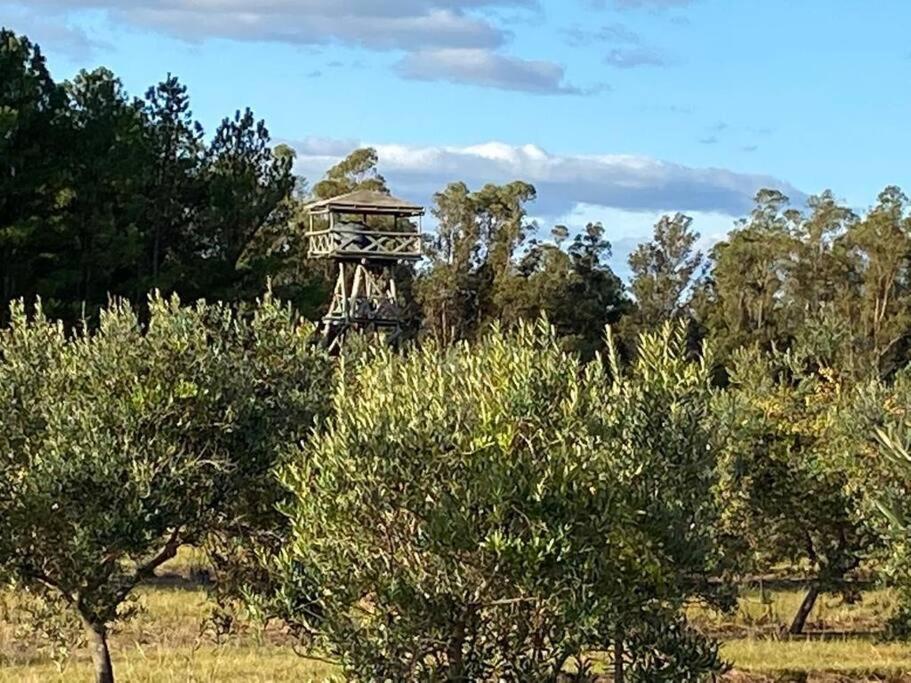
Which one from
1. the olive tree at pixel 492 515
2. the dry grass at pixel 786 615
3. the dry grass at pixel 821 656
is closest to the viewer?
the olive tree at pixel 492 515

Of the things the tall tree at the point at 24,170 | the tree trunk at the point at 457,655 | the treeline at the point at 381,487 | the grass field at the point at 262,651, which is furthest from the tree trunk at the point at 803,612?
the tall tree at the point at 24,170

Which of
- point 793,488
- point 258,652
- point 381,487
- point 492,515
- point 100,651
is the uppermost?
point 381,487

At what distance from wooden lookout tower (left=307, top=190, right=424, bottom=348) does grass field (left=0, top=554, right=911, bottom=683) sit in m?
16.0

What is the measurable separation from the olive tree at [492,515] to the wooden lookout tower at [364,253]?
119 feet

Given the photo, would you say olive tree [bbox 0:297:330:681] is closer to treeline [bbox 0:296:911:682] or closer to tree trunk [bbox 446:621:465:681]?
treeline [bbox 0:296:911:682]

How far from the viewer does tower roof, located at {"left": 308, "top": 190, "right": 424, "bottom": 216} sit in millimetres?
52500

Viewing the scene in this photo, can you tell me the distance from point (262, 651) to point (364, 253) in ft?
88.0

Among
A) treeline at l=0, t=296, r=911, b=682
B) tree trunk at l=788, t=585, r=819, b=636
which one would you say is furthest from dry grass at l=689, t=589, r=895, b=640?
treeline at l=0, t=296, r=911, b=682

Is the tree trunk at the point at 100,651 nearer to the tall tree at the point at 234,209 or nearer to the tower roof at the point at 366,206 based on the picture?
the tall tree at the point at 234,209

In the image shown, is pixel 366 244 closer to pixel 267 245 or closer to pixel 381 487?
pixel 267 245

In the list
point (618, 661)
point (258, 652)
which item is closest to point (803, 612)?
point (258, 652)

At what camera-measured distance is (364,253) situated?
5241 cm

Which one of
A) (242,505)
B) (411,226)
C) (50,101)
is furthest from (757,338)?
(242,505)

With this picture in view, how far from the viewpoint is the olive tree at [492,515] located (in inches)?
552
